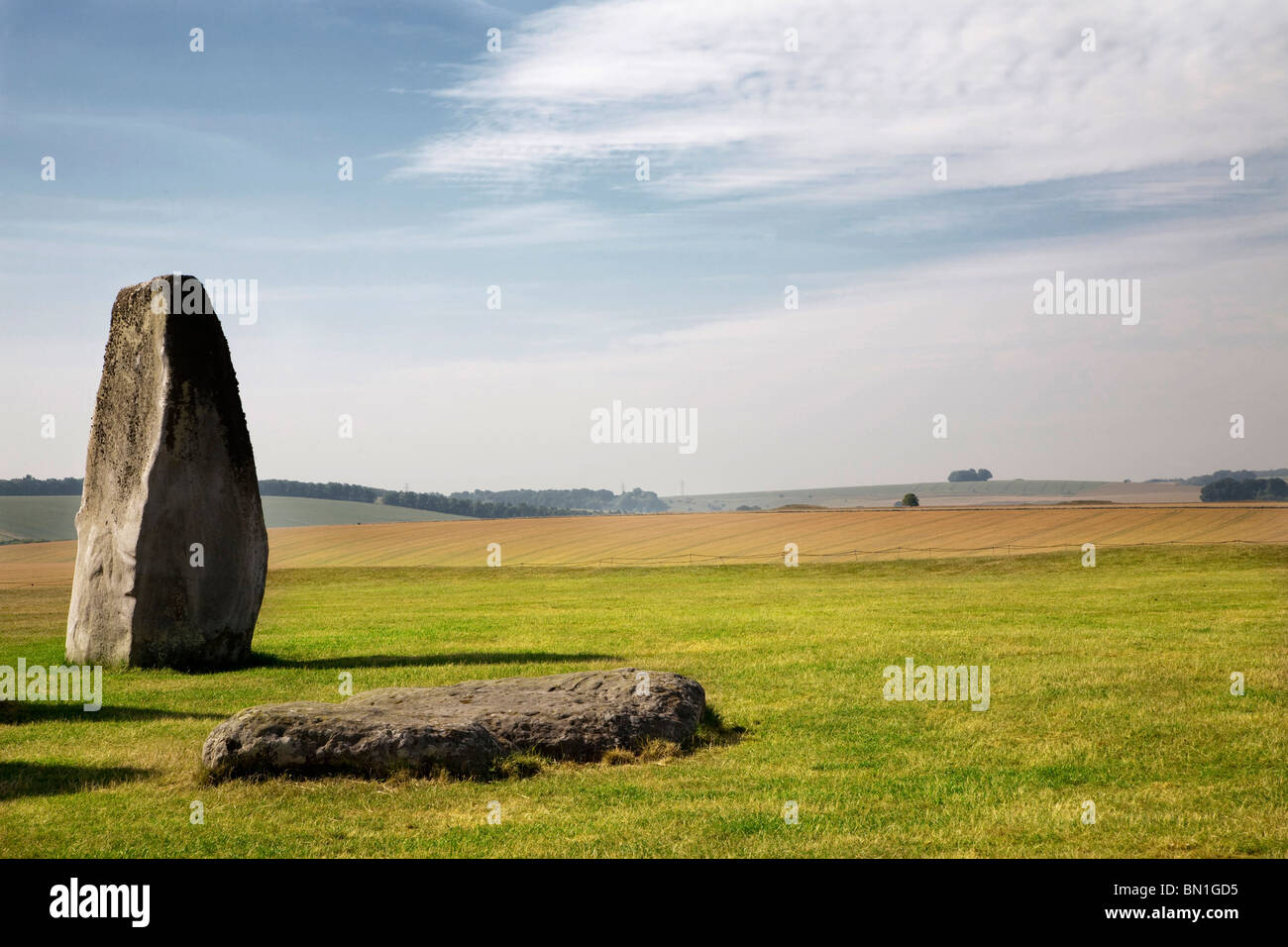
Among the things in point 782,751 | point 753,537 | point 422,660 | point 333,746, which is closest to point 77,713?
point 422,660

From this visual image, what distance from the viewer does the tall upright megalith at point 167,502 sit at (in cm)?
2014

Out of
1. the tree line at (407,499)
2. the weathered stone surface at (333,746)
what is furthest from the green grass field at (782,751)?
the tree line at (407,499)

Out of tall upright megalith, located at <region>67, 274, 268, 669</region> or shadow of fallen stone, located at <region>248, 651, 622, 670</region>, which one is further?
shadow of fallen stone, located at <region>248, 651, 622, 670</region>

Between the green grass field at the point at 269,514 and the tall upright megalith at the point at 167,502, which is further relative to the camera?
the green grass field at the point at 269,514

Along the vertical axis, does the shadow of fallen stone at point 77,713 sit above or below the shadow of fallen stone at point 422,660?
above

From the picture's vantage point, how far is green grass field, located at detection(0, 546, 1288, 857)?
31.1 feet

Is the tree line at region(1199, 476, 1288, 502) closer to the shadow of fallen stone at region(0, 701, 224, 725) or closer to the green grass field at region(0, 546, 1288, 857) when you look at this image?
the green grass field at region(0, 546, 1288, 857)

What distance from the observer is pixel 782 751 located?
13094 millimetres

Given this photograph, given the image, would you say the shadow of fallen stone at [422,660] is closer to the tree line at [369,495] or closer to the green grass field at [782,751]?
the green grass field at [782,751]

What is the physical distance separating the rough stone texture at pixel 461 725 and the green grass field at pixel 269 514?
10159 cm

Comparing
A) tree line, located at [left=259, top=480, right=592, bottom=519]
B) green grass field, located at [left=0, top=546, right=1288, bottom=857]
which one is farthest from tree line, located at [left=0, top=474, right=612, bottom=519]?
green grass field, located at [left=0, top=546, right=1288, bottom=857]

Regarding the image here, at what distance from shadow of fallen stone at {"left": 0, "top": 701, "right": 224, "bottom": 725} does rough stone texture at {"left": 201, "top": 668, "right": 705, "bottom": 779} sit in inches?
120
